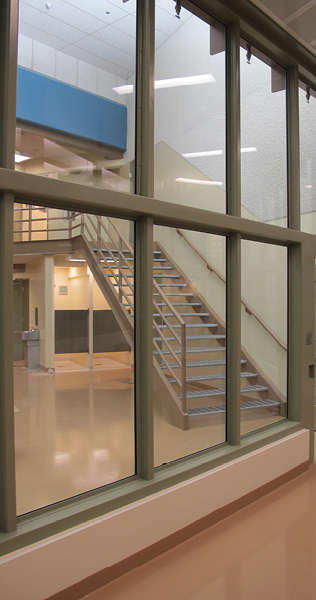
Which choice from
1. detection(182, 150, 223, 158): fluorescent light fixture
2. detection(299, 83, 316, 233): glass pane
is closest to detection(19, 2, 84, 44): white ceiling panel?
detection(182, 150, 223, 158): fluorescent light fixture

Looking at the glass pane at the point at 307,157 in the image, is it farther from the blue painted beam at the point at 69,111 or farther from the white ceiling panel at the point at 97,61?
the blue painted beam at the point at 69,111

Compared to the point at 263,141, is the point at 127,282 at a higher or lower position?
lower

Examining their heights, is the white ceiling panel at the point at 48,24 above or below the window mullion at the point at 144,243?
above

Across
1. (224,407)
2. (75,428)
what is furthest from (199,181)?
(75,428)

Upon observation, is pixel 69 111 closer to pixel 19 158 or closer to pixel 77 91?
pixel 77 91

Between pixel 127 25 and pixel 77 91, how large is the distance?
65 cm

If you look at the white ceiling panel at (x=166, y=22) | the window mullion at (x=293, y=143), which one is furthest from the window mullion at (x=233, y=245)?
the window mullion at (x=293, y=143)

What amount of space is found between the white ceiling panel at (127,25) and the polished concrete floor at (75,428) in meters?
2.08

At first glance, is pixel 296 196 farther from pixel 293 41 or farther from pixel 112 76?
pixel 112 76

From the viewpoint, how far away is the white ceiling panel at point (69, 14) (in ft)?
7.66

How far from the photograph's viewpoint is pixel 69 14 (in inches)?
97.8

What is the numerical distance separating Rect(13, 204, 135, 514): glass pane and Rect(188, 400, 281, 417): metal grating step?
71 cm

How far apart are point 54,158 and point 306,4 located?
8.26 ft

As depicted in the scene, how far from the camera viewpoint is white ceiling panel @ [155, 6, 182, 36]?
295 centimetres
